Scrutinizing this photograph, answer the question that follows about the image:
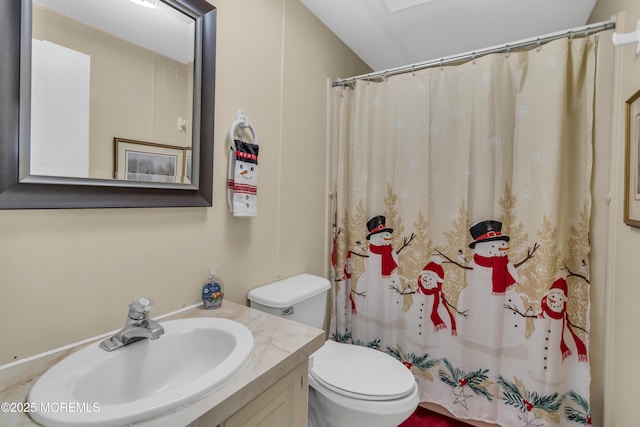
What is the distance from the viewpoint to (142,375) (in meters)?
0.85

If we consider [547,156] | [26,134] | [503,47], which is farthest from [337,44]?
[26,134]

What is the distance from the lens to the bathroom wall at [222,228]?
792 mm

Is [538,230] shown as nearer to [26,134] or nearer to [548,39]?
[548,39]

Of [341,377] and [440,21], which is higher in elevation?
[440,21]

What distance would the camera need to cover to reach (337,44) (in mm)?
1981

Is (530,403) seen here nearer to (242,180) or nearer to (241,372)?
(241,372)

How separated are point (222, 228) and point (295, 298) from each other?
18.2 inches

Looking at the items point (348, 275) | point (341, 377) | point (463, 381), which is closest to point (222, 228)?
point (341, 377)

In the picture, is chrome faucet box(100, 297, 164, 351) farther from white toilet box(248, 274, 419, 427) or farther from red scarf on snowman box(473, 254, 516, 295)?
red scarf on snowman box(473, 254, 516, 295)

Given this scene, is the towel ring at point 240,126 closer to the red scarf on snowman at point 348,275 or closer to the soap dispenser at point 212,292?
the soap dispenser at point 212,292

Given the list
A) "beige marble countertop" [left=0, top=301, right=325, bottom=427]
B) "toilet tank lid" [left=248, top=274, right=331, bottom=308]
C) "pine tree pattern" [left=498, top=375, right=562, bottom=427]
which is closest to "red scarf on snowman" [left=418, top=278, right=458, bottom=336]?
"pine tree pattern" [left=498, top=375, right=562, bottom=427]

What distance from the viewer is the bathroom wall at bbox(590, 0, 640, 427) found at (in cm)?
108

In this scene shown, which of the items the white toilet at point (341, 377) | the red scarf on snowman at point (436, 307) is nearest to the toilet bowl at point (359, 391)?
the white toilet at point (341, 377)

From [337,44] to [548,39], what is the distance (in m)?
1.17
